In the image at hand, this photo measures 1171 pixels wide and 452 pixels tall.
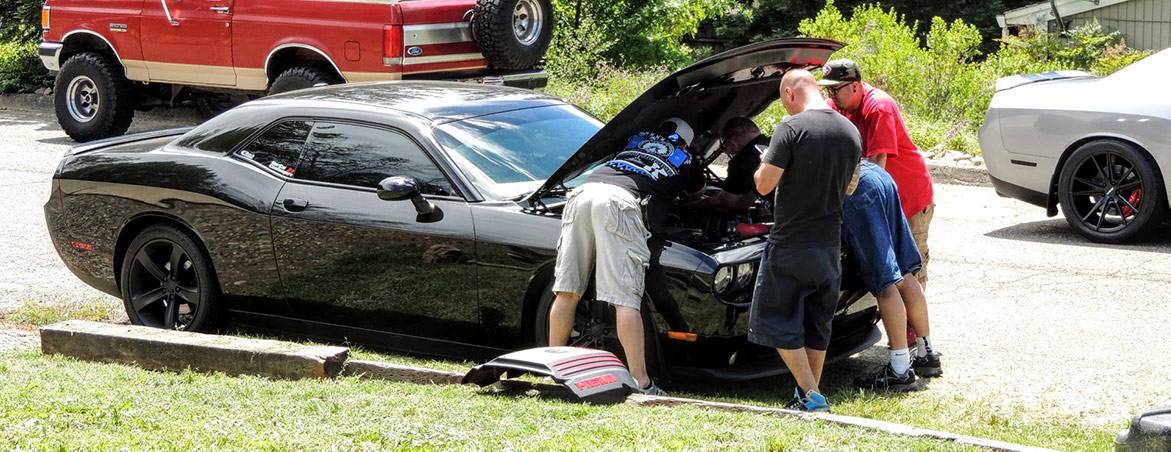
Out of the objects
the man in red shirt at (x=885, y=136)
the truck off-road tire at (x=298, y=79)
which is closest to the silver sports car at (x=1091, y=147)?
the man in red shirt at (x=885, y=136)

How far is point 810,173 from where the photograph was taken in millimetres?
5312

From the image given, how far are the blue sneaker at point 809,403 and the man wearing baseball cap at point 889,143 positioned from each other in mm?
1023

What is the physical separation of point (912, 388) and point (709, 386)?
965mm

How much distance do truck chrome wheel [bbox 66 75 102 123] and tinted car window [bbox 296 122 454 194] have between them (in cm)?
983

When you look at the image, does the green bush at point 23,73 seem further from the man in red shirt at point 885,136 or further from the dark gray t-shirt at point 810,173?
the dark gray t-shirt at point 810,173

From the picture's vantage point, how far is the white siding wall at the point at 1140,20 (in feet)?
77.8

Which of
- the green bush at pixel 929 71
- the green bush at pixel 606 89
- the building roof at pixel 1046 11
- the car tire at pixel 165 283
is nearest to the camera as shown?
the car tire at pixel 165 283

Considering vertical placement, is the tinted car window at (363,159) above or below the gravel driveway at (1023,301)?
above

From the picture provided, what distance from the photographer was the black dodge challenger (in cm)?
575

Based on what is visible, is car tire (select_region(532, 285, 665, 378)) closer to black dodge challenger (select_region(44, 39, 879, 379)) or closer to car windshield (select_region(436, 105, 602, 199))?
black dodge challenger (select_region(44, 39, 879, 379))

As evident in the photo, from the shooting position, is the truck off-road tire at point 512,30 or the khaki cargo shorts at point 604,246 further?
the truck off-road tire at point 512,30

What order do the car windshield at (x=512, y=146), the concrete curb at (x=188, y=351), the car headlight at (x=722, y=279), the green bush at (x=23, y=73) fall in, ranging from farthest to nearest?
the green bush at (x=23, y=73)
the car windshield at (x=512, y=146)
the concrete curb at (x=188, y=351)
the car headlight at (x=722, y=279)

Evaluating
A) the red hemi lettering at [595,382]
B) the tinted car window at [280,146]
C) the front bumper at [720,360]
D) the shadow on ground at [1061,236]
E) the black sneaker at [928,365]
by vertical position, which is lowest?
the shadow on ground at [1061,236]

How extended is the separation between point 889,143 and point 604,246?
1.65 m
